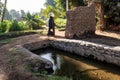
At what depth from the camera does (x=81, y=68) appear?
1028 centimetres

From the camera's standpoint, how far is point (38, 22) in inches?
870

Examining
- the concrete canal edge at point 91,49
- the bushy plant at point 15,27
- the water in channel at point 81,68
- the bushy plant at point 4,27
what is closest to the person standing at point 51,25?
the concrete canal edge at point 91,49

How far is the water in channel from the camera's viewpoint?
9165 mm

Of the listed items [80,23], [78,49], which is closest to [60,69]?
[78,49]

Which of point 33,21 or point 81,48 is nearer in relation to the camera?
point 81,48

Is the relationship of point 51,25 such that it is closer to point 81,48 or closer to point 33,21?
point 81,48

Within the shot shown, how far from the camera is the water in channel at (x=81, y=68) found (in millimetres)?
9165

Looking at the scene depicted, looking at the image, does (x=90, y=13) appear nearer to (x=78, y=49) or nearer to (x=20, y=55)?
(x=78, y=49)

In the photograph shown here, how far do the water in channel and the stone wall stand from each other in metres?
2.33

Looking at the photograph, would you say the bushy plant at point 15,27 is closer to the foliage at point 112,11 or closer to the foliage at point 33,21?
the foliage at point 33,21

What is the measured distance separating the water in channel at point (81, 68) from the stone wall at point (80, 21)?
2.33 metres

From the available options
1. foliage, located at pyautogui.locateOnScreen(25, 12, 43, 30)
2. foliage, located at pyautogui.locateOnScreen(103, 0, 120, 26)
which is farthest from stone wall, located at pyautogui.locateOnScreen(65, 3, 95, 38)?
foliage, located at pyautogui.locateOnScreen(25, 12, 43, 30)

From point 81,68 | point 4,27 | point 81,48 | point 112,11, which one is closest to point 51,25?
point 81,48

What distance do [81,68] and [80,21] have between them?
5230mm
